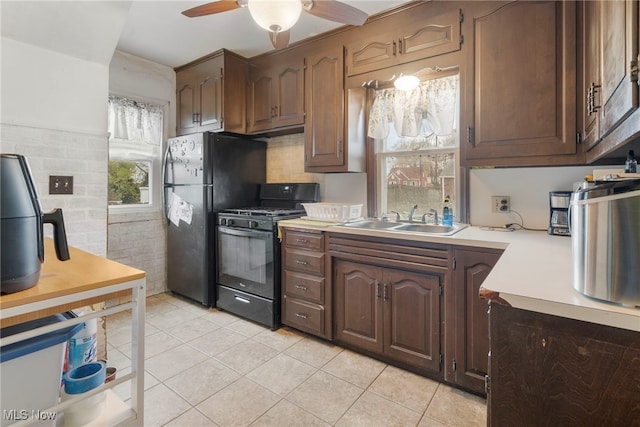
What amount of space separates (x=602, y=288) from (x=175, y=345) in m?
2.50

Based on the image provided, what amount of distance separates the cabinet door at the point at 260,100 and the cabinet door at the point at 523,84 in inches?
70.1

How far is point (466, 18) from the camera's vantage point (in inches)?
76.5

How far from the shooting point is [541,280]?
999 millimetres

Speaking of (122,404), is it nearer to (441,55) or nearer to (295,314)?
(295,314)

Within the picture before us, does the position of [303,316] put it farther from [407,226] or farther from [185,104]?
[185,104]

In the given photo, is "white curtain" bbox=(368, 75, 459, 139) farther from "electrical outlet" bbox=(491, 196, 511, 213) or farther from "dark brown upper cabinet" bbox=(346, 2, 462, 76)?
"electrical outlet" bbox=(491, 196, 511, 213)

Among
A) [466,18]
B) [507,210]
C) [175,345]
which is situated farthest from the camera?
[175,345]

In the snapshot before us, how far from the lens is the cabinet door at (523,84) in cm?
167

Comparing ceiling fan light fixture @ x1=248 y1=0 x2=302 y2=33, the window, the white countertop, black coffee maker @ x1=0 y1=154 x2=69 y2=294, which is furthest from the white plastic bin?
the window

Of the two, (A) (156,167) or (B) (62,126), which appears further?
(A) (156,167)

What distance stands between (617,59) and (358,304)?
1.76 meters

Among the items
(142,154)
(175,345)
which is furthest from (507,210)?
(142,154)

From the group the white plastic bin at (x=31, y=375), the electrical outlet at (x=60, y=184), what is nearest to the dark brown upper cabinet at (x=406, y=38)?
the electrical outlet at (x=60, y=184)

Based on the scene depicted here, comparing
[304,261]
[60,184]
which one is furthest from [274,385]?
[60,184]
